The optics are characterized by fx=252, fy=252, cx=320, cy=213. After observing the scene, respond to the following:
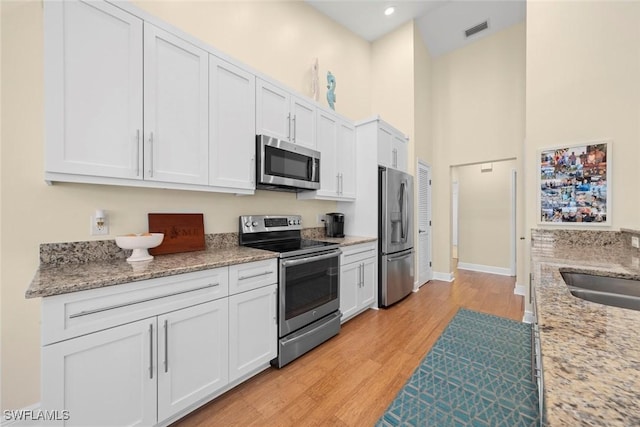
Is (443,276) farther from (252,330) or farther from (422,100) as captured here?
(252,330)

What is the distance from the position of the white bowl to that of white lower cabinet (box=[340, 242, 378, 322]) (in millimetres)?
1718

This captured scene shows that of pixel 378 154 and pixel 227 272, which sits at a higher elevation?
pixel 378 154

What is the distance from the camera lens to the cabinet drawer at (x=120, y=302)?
3.61 ft

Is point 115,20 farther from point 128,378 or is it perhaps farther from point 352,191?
point 352,191

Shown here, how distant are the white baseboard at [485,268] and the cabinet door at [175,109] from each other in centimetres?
557

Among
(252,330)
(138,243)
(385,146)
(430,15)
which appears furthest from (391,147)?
(138,243)

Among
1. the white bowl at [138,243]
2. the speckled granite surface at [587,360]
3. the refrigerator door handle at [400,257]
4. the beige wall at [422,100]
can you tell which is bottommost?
the refrigerator door handle at [400,257]

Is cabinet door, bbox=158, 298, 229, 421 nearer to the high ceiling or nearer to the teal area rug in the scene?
the teal area rug

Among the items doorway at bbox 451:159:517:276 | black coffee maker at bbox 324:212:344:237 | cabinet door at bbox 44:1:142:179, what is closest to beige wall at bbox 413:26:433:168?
doorway at bbox 451:159:517:276

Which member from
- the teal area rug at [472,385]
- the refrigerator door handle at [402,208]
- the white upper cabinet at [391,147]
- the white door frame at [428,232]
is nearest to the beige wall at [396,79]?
the white upper cabinet at [391,147]

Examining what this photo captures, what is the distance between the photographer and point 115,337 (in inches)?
49.1

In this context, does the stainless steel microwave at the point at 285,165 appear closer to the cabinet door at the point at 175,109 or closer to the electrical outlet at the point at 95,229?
the cabinet door at the point at 175,109

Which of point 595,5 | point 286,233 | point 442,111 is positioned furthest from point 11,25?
point 442,111

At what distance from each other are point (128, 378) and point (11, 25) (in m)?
2.12
